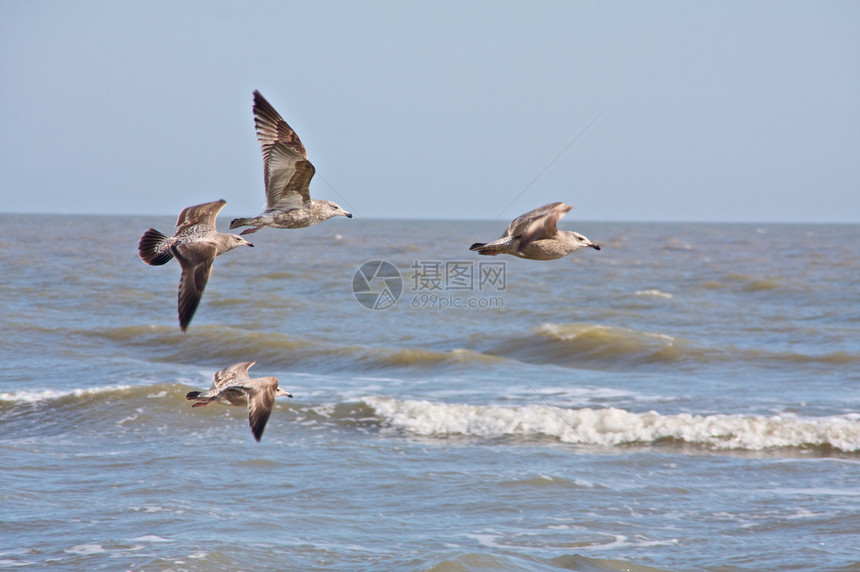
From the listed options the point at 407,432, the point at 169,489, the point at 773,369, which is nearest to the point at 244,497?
the point at 169,489

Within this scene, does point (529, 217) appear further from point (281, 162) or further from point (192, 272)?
point (192, 272)

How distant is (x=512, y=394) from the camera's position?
13.1 metres

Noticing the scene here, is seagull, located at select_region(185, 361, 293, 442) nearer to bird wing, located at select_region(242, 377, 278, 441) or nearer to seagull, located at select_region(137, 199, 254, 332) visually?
bird wing, located at select_region(242, 377, 278, 441)

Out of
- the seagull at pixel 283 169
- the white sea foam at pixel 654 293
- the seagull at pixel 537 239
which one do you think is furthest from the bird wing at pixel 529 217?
the white sea foam at pixel 654 293

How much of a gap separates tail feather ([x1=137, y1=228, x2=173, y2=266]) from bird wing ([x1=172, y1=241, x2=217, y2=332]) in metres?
0.09

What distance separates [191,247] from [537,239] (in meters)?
2.16

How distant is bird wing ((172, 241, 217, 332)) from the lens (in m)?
4.72

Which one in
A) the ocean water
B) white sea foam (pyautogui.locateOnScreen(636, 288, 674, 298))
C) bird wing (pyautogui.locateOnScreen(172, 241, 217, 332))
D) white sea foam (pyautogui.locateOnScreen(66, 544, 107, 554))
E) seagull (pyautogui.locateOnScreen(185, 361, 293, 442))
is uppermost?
white sea foam (pyautogui.locateOnScreen(636, 288, 674, 298))

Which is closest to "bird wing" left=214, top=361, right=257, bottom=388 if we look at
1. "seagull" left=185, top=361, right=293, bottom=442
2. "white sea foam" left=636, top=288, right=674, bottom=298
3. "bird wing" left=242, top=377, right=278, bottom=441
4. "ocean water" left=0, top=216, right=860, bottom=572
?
"seagull" left=185, top=361, right=293, bottom=442

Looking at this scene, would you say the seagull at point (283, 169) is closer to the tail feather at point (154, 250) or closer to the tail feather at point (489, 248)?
the tail feather at point (154, 250)

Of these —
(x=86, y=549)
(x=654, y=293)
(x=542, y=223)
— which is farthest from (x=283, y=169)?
(x=654, y=293)

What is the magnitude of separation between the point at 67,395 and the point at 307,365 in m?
4.23

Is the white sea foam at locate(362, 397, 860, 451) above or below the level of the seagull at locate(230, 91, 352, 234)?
below

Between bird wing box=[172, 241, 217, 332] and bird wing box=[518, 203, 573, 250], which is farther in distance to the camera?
bird wing box=[518, 203, 573, 250]
